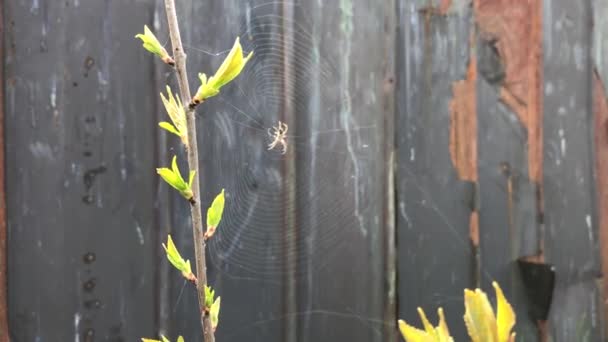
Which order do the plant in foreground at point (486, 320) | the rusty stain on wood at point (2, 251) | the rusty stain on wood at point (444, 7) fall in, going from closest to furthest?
the plant in foreground at point (486, 320)
the rusty stain on wood at point (2, 251)
the rusty stain on wood at point (444, 7)

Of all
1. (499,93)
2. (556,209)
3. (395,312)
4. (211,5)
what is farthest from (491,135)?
(211,5)

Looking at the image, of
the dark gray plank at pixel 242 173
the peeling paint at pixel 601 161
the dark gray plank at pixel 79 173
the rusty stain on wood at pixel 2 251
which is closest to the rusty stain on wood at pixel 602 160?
the peeling paint at pixel 601 161

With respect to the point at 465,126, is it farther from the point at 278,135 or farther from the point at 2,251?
the point at 2,251

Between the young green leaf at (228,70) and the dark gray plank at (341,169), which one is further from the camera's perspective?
the dark gray plank at (341,169)

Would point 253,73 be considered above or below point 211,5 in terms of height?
below

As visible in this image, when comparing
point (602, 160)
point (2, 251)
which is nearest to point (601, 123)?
point (602, 160)

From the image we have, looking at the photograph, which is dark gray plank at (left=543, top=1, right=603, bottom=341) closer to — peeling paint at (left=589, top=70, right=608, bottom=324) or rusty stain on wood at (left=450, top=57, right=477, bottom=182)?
peeling paint at (left=589, top=70, right=608, bottom=324)

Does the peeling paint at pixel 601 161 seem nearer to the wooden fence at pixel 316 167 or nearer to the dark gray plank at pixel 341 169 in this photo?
the wooden fence at pixel 316 167

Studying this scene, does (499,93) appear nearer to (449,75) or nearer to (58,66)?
(449,75)
